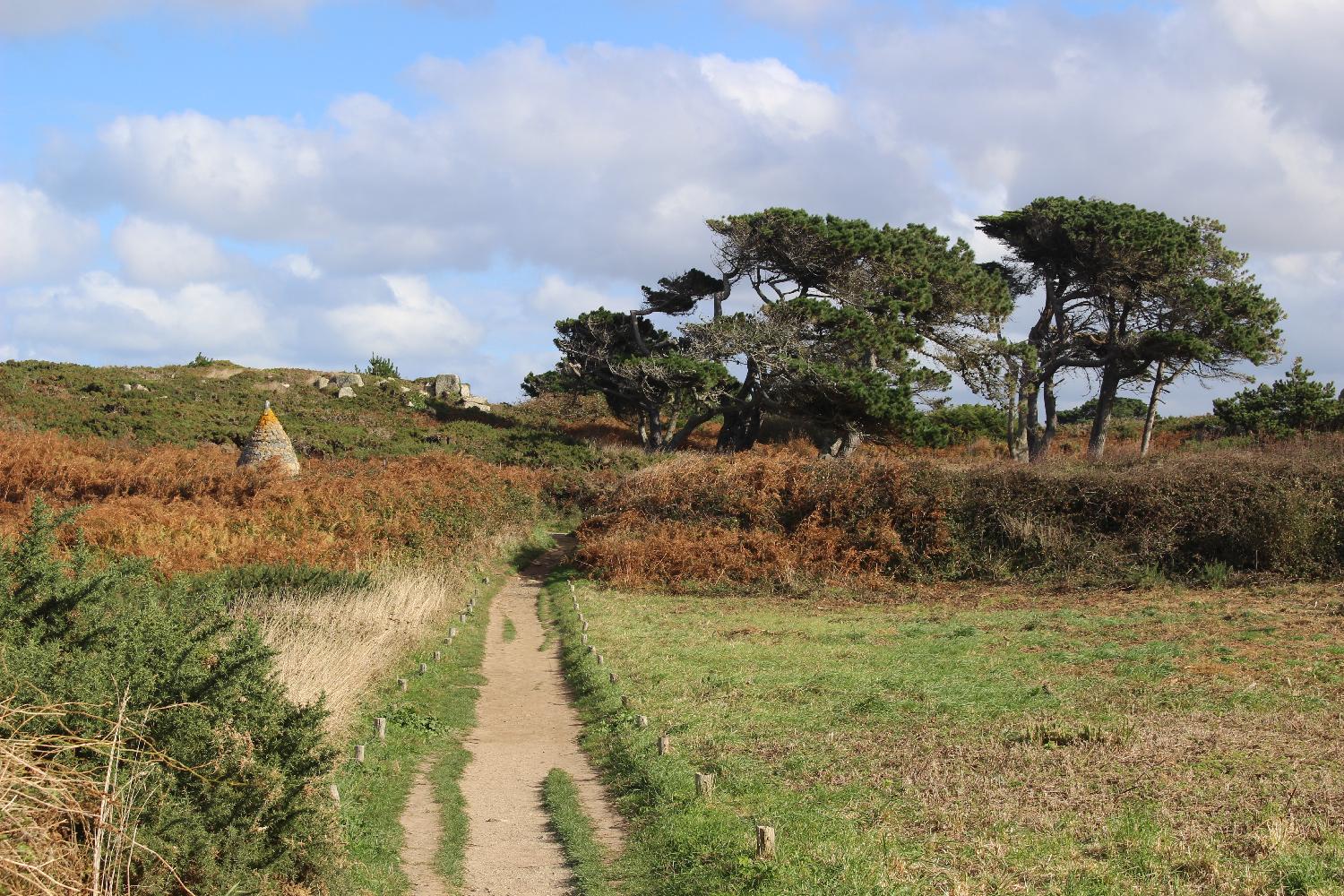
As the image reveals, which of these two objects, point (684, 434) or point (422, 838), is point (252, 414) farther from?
point (422, 838)

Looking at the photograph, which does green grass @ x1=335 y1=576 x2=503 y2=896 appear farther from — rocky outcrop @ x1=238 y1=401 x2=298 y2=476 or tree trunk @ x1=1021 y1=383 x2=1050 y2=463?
tree trunk @ x1=1021 y1=383 x2=1050 y2=463

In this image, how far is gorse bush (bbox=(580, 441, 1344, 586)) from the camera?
2067cm

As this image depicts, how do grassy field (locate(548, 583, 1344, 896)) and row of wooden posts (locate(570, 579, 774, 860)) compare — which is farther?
row of wooden posts (locate(570, 579, 774, 860))

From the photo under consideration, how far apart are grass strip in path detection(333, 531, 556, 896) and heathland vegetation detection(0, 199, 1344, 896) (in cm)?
6

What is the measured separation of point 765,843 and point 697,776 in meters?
1.75

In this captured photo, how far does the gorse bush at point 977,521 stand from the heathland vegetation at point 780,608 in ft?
0.27

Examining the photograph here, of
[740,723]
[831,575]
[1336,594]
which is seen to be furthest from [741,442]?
[740,723]

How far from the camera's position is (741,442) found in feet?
135

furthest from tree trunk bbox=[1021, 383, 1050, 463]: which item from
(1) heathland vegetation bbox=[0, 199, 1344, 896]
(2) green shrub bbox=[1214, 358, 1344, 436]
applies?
(2) green shrub bbox=[1214, 358, 1344, 436]

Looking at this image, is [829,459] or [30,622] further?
[829,459]

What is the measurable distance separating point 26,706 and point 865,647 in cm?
1181

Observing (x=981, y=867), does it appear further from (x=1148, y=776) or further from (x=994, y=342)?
(x=994, y=342)

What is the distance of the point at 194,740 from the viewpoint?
6.71m

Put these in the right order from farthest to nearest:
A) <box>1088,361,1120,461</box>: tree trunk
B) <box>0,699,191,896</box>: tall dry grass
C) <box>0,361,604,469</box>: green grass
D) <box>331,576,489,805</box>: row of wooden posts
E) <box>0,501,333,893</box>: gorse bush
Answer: <box>0,361,604,469</box>: green grass → <box>1088,361,1120,461</box>: tree trunk → <box>331,576,489,805</box>: row of wooden posts → <box>0,501,333,893</box>: gorse bush → <box>0,699,191,896</box>: tall dry grass
